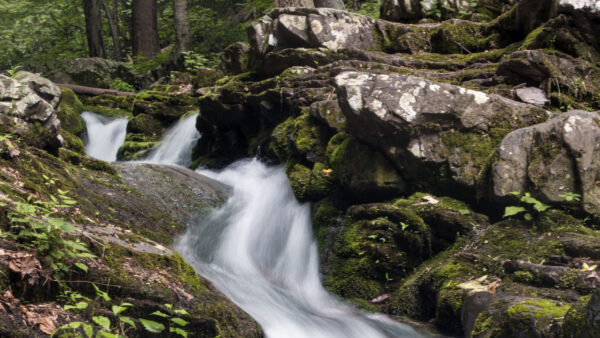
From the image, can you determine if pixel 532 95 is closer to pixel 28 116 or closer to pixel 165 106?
pixel 28 116

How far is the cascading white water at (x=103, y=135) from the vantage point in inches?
462

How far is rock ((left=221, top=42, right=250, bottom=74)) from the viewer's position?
33.2 ft

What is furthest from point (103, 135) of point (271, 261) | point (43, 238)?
point (43, 238)

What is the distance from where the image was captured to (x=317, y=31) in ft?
27.4

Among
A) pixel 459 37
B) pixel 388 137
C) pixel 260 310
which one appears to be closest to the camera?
pixel 260 310

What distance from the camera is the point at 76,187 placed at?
491 centimetres

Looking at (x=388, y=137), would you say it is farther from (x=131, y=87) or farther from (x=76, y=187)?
(x=131, y=87)

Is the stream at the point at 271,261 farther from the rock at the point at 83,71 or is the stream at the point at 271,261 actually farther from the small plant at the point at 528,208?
the rock at the point at 83,71

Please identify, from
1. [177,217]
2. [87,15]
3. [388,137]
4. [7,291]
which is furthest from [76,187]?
[87,15]

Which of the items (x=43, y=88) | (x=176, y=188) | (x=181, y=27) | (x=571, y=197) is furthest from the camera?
(x=181, y=27)

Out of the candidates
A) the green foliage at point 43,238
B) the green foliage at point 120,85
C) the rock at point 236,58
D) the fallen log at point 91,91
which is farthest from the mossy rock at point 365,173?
the green foliage at point 120,85

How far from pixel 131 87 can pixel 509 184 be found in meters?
14.0

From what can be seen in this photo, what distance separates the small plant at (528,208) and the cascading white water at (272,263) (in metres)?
1.44

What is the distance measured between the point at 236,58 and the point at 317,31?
99.1 inches
